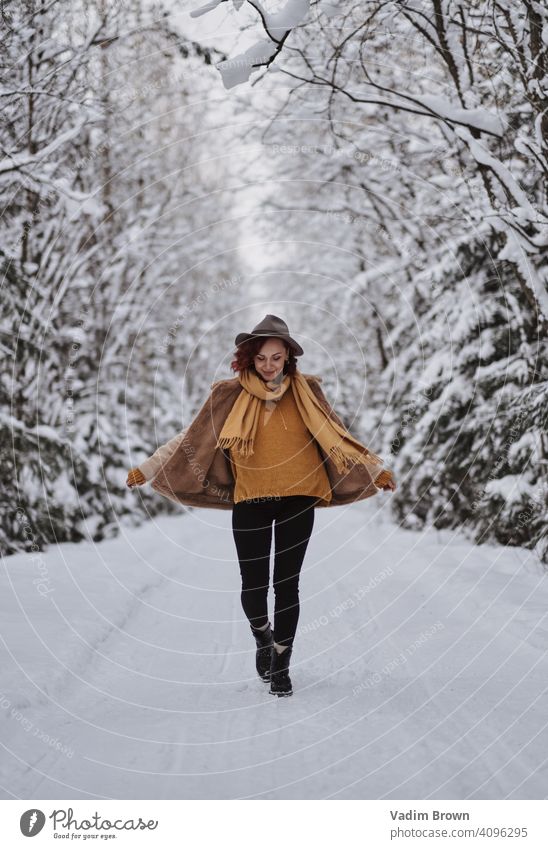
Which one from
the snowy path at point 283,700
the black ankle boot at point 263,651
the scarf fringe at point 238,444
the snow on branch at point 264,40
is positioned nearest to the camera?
the snowy path at point 283,700

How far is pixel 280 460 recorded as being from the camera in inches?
175

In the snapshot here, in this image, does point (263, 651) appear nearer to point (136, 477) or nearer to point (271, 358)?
point (136, 477)

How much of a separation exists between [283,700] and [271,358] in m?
1.80

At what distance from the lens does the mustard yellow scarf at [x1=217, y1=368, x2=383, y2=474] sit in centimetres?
438

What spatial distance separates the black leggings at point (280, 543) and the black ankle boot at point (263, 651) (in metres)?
0.12

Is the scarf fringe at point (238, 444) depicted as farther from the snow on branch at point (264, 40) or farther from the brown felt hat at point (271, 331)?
the snow on branch at point (264, 40)

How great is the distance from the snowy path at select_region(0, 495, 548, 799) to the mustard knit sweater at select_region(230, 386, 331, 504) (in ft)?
3.59

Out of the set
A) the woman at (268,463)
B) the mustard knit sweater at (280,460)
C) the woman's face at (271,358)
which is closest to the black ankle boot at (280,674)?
the woman at (268,463)

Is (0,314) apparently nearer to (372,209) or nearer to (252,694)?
(252,694)
